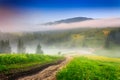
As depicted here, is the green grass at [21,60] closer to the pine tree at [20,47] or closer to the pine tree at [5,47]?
the pine tree at [20,47]

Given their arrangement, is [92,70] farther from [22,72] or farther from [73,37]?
[22,72]

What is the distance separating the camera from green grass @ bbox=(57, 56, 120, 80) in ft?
65.5

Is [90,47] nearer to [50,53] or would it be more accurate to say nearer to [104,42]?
[104,42]

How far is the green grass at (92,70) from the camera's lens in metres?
20.0

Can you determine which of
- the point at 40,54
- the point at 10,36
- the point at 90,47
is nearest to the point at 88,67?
the point at 90,47

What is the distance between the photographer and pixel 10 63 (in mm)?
25578

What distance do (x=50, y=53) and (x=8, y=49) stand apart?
3.70m

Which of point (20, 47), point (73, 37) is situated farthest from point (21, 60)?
point (73, 37)

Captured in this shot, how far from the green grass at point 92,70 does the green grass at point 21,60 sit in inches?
171

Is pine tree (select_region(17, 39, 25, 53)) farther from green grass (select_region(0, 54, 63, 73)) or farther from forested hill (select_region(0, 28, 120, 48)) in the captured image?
green grass (select_region(0, 54, 63, 73))

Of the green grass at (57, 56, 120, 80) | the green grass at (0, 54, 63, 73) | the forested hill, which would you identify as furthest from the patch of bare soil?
the green grass at (57, 56, 120, 80)

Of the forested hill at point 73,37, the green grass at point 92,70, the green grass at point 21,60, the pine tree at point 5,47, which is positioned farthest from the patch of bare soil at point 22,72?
the green grass at point 92,70

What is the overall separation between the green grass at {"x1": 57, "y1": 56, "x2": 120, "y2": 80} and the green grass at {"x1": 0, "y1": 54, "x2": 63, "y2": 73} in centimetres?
434

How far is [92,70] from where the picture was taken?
68.3ft
